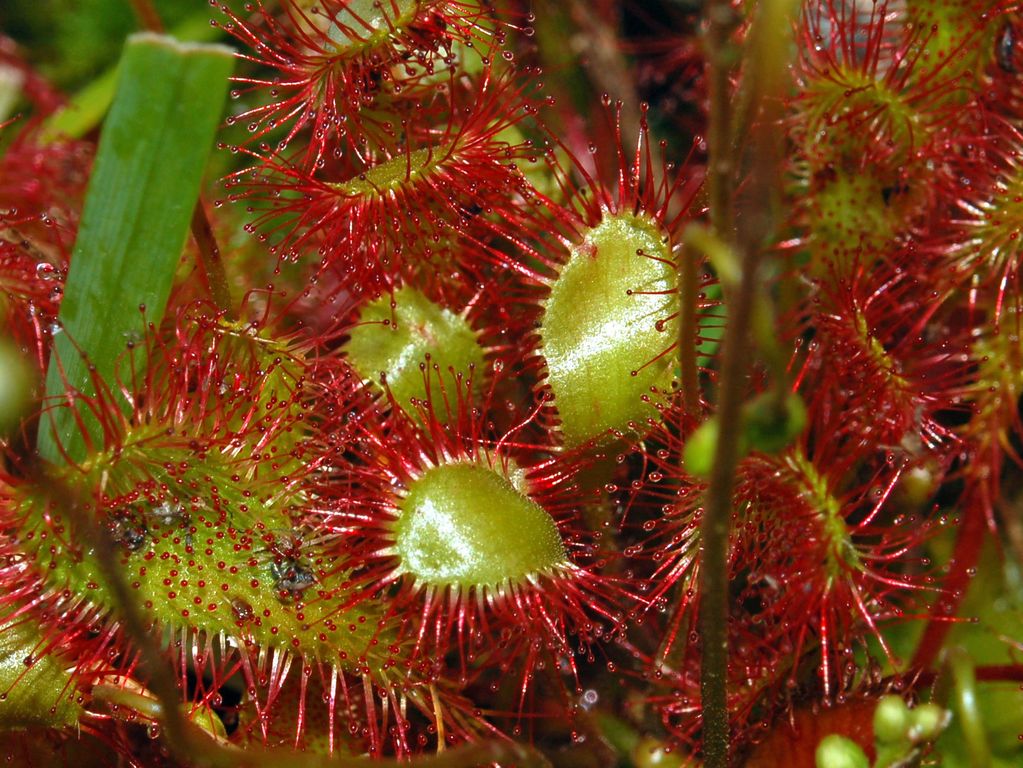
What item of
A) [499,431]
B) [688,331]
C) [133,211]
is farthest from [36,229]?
[688,331]

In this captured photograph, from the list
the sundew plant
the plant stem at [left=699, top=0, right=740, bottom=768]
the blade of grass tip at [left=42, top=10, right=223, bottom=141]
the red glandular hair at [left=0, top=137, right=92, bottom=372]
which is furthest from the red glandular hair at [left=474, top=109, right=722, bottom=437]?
the blade of grass tip at [left=42, top=10, right=223, bottom=141]

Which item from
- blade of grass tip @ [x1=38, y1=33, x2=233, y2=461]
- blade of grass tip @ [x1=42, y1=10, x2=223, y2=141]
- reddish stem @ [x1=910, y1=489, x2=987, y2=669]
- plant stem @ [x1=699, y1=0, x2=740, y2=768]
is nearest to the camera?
plant stem @ [x1=699, y1=0, x2=740, y2=768]

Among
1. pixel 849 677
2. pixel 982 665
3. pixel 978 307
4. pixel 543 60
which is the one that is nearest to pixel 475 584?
pixel 849 677

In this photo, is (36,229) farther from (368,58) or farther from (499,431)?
(499,431)

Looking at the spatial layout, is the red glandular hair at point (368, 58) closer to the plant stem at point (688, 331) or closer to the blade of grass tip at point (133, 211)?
the blade of grass tip at point (133, 211)

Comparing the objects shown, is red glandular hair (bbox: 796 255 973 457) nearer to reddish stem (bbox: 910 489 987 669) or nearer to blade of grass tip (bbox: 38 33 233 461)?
reddish stem (bbox: 910 489 987 669)

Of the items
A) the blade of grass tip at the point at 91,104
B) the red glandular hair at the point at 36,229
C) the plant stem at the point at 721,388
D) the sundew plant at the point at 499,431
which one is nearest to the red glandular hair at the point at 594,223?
the sundew plant at the point at 499,431
